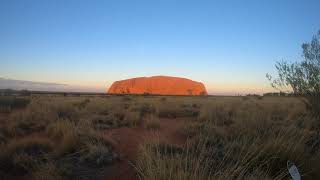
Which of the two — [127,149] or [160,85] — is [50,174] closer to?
[127,149]

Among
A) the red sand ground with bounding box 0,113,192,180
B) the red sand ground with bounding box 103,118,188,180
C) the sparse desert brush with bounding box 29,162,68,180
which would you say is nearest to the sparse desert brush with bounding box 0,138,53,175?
the red sand ground with bounding box 0,113,192,180

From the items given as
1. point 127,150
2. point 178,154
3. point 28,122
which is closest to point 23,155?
point 127,150

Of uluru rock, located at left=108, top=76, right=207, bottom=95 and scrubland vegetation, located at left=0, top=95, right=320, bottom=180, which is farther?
uluru rock, located at left=108, top=76, right=207, bottom=95

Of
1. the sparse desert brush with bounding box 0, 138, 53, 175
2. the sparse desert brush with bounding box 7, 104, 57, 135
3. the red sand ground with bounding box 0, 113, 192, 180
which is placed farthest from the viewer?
the sparse desert brush with bounding box 7, 104, 57, 135

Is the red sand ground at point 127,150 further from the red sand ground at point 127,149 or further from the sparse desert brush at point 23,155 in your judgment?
the sparse desert brush at point 23,155

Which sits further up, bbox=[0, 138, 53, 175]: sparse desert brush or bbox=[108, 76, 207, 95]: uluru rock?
bbox=[108, 76, 207, 95]: uluru rock

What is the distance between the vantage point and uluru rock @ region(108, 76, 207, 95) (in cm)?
12462

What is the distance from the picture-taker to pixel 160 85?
128m

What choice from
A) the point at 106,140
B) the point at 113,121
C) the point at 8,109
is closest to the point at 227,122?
the point at 113,121

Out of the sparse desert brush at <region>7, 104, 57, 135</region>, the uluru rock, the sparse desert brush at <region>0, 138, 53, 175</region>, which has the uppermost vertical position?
Answer: the uluru rock

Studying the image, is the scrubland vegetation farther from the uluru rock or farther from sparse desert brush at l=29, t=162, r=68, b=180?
the uluru rock

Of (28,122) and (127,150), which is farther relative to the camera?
(28,122)

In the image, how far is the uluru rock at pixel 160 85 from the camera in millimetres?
124625

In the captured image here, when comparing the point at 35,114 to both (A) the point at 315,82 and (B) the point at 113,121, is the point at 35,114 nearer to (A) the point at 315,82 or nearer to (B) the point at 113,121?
(B) the point at 113,121
